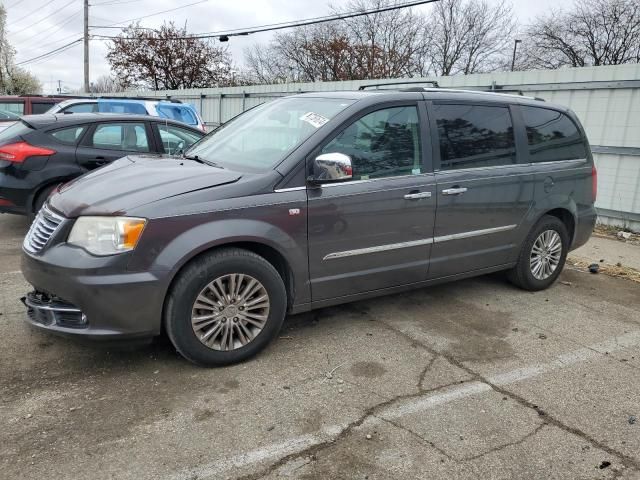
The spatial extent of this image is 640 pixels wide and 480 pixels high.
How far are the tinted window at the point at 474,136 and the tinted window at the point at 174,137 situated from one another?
4033mm

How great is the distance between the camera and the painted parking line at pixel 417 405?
2559mm

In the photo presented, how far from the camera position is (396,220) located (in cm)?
406

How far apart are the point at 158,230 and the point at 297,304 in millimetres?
1138

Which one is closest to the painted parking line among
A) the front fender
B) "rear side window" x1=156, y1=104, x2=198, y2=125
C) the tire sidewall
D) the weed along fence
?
the tire sidewall

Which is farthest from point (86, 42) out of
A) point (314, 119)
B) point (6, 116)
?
point (314, 119)

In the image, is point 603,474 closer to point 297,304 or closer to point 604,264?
point 297,304

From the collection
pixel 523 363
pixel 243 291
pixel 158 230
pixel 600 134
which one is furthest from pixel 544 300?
pixel 600 134

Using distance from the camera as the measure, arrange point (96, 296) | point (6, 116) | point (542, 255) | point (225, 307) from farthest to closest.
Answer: point (6, 116) < point (542, 255) < point (225, 307) < point (96, 296)

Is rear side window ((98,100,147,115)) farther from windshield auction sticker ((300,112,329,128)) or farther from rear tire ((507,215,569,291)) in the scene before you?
rear tire ((507,215,569,291))

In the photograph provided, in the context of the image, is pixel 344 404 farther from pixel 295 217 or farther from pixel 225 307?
pixel 295 217

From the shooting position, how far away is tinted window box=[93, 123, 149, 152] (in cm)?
680

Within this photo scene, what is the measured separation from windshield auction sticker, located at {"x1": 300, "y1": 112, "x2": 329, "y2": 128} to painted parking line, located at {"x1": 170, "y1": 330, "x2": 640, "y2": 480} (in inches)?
78.0

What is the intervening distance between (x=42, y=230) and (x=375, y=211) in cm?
225

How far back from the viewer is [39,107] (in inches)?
472
